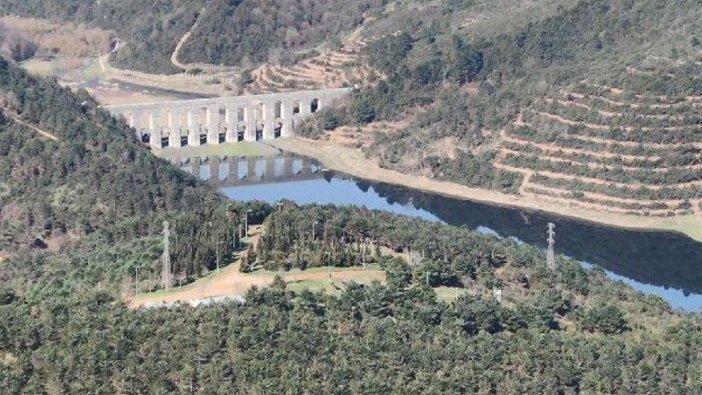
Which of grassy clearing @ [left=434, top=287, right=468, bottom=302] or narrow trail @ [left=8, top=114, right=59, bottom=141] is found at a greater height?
narrow trail @ [left=8, top=114, right=59, bottom=141]

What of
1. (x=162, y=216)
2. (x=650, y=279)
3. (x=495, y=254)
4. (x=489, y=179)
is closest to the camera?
(x=495, y=254)

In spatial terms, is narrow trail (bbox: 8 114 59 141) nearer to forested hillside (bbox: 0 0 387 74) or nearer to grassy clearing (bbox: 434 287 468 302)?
grassy clearing (bbox: 434 287 468 302)

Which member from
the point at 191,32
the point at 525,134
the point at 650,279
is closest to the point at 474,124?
the point at 525,134

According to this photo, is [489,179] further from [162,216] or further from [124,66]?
[124,66]

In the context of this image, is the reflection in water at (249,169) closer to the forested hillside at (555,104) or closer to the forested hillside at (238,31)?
the forested hillside at (555,104)

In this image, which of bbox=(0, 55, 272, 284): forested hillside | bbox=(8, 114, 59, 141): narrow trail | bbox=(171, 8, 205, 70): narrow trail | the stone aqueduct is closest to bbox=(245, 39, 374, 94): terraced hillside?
the stone aqueduct

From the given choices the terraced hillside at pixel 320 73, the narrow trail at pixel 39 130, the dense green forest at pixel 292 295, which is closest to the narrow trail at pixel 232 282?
the dense green forest at pixel 292 295
